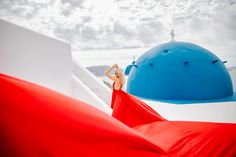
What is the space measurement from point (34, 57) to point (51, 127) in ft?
6.02

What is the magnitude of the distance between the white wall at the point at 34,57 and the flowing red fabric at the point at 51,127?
146cm

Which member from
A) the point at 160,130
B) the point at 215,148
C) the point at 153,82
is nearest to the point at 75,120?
the point at 215,148

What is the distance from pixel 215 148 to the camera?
1557mm

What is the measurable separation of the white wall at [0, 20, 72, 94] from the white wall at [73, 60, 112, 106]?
3.93 ft

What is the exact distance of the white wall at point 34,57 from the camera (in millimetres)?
2316

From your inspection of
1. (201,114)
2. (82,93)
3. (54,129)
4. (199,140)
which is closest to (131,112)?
(82,93)

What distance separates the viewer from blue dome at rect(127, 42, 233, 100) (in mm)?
6504

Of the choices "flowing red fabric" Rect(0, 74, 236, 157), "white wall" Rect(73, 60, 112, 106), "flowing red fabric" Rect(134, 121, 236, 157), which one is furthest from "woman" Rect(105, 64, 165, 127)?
"white wall" Rect(73, 60, 112, 106)

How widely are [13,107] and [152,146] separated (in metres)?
0.82

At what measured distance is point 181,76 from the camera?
6.63 m

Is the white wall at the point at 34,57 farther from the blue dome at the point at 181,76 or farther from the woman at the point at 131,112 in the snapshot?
the blue dome at the point at 181,76

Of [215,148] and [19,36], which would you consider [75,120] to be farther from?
[19,36]

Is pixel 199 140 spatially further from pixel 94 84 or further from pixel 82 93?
pixel 94 84

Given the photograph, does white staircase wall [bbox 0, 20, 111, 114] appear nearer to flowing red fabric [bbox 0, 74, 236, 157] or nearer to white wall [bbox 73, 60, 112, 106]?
white wall [bbox 73, 60, 112, 106]
